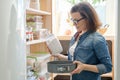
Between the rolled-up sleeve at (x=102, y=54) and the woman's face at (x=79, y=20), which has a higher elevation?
the woman's face at (x=79, y=20)

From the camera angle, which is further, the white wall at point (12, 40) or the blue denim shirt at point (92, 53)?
the blue denim shirt at point (92, 53)

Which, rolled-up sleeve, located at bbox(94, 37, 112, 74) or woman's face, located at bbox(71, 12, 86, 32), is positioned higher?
woman's face, located at bbox(71, 12, 86, 32)

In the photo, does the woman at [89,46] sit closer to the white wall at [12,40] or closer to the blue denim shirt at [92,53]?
the blue denim shirt at [92,53]

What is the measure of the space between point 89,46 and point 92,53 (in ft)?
0.18

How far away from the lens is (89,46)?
1.58m

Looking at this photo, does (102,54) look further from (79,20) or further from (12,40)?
(12,40)

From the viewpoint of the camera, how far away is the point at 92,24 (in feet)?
5.30

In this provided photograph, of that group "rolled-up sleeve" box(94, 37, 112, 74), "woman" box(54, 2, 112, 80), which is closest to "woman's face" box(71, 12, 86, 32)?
"woman" box(54, 2, 112, 80)

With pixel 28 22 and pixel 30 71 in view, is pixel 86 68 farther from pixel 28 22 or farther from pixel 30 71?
pixel 28 22

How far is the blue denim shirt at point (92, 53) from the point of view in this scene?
1546mm

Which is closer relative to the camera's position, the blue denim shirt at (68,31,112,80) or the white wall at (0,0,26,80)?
the white wall at (0,0,26,80)

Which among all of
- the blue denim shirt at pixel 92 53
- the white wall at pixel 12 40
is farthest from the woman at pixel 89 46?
the white wall at pixel 12 40

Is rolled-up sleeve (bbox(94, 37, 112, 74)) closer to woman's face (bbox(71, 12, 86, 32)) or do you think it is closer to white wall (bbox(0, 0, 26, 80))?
woman's face (bbox(71, 12, 86, 32))

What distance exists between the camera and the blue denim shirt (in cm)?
155
